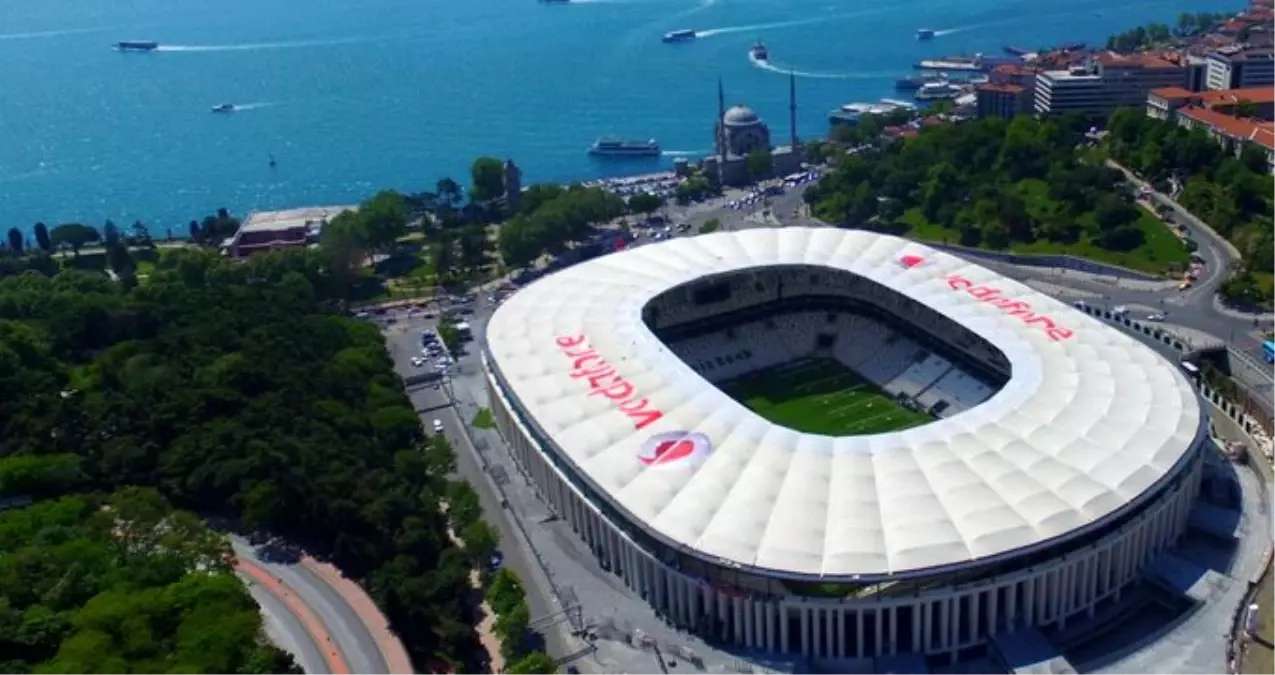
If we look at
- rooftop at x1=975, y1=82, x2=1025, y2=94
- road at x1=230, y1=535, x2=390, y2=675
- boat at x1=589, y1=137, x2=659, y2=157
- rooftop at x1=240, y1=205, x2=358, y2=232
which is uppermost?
rooftop at x1=975, y1=82, x2=1025, y2=94

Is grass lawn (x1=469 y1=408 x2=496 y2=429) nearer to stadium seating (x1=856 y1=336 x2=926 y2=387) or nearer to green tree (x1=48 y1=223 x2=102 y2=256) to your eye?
stadium seating (x1=856 y1=336 x2=926 y2=387)

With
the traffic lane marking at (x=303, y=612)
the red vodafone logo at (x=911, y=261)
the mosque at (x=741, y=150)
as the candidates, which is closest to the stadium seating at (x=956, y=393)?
the red vodafone logo at (x=911, y=261)

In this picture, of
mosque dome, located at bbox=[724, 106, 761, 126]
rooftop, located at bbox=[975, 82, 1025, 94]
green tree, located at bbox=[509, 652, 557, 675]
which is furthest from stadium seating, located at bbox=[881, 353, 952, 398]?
rooftop, located at bbox=[975, 82, 1025, 94]

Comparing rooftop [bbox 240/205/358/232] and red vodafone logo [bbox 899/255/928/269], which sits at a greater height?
red vodafone logo [bbox 899/255/928/269]

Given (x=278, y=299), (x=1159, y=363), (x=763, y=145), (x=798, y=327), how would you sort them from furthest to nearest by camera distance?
1. (x=763, y=145)
2. (x=278, y=299)
3. (x=798, y=327)
4. (x=1159, y=363)

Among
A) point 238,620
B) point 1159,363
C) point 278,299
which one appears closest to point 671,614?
point 238,620

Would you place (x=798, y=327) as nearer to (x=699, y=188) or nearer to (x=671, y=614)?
(x=671, y=614)

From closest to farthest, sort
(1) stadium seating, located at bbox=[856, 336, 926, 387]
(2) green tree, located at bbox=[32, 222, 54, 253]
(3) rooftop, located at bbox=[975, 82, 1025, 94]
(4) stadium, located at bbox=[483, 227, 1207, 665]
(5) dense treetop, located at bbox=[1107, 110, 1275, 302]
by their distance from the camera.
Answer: (4) stadium, located at bbox=[483, 227, 1207, 665]
(1) stadium seating, located at bbox=[856, 336, 926, 387]
(5) dense treetop, located at bbox=[1107, 110, 1275, 302]
(2) green tree, located at bbox=[32, 222, 54, 253]
(3) rooftop, located at bbox=[975, 82, 1025, 94]
